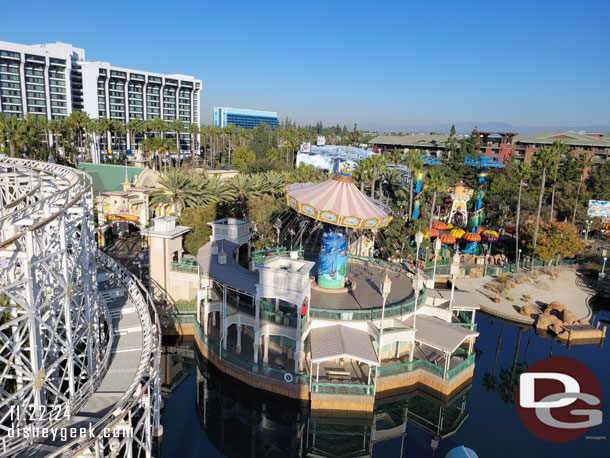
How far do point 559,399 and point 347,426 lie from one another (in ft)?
44.4

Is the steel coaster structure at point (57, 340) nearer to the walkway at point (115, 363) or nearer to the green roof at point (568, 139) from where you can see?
the walkway at point (115, 363)

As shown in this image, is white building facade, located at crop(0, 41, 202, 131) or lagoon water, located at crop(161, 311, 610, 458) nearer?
lagoon water, located at crop(161, 311, 610, 458)

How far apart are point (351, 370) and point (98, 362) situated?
14.7 metres

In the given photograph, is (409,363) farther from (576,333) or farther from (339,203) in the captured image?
(576,333)

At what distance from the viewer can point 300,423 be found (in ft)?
82.3

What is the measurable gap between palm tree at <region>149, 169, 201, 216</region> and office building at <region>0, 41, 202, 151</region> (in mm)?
87404

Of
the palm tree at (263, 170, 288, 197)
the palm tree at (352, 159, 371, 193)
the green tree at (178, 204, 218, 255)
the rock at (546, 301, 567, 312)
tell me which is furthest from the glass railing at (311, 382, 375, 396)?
the palm tree at (263, 170, 288, 197)

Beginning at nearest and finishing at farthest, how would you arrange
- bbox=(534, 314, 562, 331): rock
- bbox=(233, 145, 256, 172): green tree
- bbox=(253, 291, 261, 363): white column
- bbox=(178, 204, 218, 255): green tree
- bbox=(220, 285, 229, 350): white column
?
bbox=(253, 291, 261, 363): white column < bbox=(220, 285, 229, 350): white column < bbox=(534, 314, 562, 331): rock < bbox=(178, 204, 218, 255): green tree < bbox=(233, 145, 256, 172): green tree

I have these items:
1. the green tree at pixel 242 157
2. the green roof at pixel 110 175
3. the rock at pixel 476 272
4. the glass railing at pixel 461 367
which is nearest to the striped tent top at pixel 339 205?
the glass railing at pixel 461 367

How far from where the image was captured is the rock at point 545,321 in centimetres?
3741

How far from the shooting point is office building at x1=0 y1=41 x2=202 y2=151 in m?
113

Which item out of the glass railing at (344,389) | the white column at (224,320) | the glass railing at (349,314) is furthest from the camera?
the white column at (224,320)

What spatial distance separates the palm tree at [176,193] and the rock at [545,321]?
114 feet

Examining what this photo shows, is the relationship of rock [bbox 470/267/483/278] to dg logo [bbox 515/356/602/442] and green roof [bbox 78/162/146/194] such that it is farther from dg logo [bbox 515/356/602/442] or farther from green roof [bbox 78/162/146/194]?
green roof [bbox 78/162/146/194]
